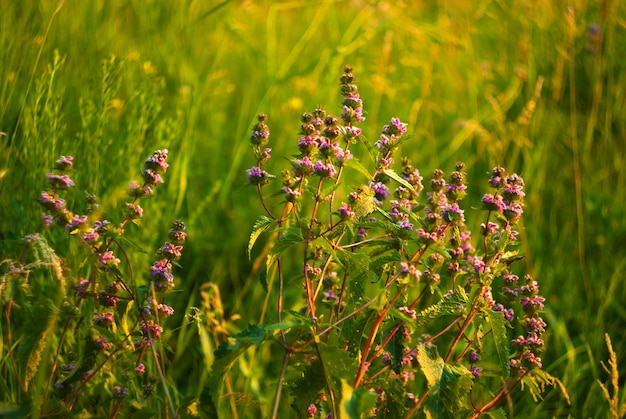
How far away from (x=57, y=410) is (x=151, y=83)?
4.10ft

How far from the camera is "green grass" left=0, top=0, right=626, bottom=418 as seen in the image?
7.27 feet

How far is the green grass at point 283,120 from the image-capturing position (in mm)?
2215

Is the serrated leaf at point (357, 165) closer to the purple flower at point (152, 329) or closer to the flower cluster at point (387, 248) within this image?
the flower cluster at point (387, 248)

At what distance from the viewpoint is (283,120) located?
130 inches

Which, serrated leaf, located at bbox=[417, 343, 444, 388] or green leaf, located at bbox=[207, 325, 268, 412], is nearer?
green leaf, located at bbox=[207, 325, 268, 412]

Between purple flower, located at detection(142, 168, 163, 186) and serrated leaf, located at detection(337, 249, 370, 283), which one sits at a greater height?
purple flower, located at detection(142, 168, 163, 186)

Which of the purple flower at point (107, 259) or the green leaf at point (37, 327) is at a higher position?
the purple flower at point (107, 259)

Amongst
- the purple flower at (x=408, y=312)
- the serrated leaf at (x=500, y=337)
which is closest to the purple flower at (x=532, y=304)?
the serrated leaf at (x=500, y=337)

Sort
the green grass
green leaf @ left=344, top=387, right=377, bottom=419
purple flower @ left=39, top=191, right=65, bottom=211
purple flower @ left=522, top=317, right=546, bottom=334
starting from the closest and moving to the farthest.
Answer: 1. green leaf @ left=344, top=387, right=377, bottom=419
2. purple flower @ left=39, top=191, right=65, bottom=211
3. purple flower @ left=522, top=317, right=546, bottom=334
4. the green grass

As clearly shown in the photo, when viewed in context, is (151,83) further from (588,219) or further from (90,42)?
(588,219)

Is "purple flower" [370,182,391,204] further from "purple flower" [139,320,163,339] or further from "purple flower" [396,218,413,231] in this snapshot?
"purple flower" [139,320,163,339]

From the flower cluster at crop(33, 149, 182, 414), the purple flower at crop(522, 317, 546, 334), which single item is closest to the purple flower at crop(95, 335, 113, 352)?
the flower cluster at crop(33, 149, 182, 414)

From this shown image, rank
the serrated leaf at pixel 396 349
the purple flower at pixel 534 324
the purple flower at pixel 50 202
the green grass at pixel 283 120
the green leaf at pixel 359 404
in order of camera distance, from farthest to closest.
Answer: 1. the green grass at pixel 283 120
2. the purple flower at pixel 534 324
3. the serrated leaf at pixel 396 349
4. the purple flower at pixel 50 202
5. the green leaf at pixel 359 404

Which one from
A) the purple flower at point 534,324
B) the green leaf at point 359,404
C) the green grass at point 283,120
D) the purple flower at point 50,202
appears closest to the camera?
the green leaf at point 359,404
